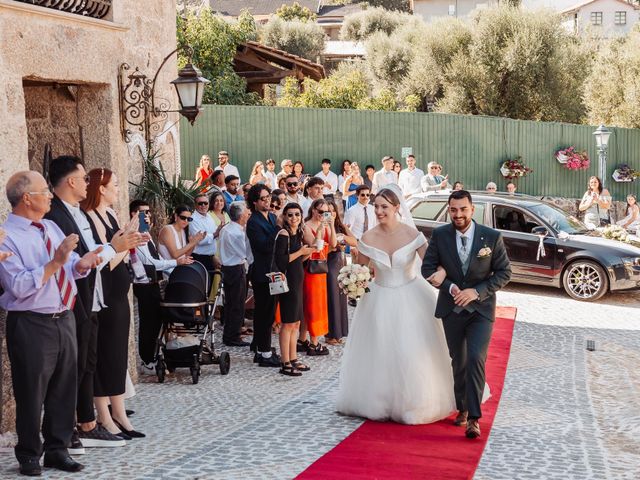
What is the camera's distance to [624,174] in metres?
26.3

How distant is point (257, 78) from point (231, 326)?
58.6 ft

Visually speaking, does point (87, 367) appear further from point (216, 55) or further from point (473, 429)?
point (216, 55)

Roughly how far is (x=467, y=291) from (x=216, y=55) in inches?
A: 813

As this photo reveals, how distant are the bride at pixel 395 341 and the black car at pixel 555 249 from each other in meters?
7.25

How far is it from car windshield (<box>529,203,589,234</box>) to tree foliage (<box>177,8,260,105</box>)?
42.5 feet

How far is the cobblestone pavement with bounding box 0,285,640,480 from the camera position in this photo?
6531 mm

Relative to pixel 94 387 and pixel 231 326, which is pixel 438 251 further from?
pixel 231 326

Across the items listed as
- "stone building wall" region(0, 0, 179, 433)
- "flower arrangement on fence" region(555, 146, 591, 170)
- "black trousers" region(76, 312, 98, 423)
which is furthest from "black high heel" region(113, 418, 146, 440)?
"flower arrangement on fence" region(555, 146, 591, 170)

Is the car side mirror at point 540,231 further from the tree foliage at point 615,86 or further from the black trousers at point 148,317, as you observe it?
the tree foliage at point 615,86

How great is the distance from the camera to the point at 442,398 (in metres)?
7.93

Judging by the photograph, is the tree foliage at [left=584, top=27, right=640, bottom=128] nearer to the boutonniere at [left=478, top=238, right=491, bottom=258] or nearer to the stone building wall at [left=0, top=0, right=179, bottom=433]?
the stone building wall at [left=0, top=0, right=179, bottom=433]

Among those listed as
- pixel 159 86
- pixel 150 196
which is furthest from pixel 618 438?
pixel 159 86

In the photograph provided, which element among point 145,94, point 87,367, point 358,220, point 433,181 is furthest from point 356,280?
point 433,181

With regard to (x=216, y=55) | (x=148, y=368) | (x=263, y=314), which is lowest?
(x=148, y=368)
